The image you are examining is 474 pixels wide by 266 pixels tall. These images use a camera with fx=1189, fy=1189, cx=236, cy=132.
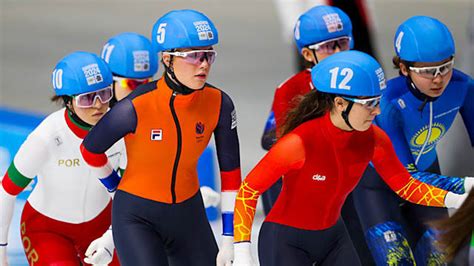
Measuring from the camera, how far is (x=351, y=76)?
536 centimetres

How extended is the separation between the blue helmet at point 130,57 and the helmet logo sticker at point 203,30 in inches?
61.9

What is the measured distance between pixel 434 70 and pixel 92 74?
1756mm

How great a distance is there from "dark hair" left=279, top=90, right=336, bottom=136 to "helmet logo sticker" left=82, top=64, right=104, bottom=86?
106cm

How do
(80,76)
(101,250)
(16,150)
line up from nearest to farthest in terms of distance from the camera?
1. (101,250)
2. (80,76)
3. (16,150)

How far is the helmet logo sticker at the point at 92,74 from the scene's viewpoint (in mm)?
6004

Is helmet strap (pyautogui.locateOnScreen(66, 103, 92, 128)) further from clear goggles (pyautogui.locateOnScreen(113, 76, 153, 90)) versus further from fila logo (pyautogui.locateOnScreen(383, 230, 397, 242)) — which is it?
fila logo (pyautogui.locateOnScreen(383, 230, 397, 242))

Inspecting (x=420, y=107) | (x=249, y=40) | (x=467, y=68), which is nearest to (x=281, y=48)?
(x=249, y=40)

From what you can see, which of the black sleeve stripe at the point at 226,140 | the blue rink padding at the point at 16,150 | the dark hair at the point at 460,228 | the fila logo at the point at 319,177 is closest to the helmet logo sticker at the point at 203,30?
the black sleeve stripe at the point at 226,140

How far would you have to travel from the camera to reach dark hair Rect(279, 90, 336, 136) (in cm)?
548

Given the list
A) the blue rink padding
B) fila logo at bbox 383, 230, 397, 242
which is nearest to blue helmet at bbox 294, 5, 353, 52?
fila logo at bbox 383, 230, 397, 242

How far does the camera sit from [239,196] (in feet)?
17.3

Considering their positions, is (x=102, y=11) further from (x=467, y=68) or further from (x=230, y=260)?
(x=230, y=260)

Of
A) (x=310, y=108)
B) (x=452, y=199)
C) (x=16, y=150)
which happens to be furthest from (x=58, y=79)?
(x=16, y=150)

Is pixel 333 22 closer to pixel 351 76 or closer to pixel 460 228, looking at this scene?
pixel 351 76
